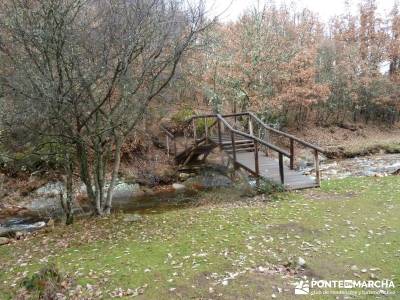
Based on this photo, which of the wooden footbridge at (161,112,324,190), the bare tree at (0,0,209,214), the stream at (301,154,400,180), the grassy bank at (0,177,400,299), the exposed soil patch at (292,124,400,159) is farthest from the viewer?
the exposed soil patch at (292,124,400,159)

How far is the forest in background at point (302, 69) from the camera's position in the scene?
19.6 m

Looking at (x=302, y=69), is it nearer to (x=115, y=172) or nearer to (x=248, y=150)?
(x=248, y=150)

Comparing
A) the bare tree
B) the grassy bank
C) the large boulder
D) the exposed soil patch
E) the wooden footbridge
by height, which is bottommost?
the large boulder

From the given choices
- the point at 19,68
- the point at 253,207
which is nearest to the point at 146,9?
the point at 19,68

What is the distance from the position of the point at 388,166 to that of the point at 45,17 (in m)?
15.0

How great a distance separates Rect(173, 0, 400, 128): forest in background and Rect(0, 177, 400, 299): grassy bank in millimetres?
4713

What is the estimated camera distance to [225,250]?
5.78 meters

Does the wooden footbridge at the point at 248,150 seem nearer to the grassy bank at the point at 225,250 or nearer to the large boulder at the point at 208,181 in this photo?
the large boulder at the point at 208,181

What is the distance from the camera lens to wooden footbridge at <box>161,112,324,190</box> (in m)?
10.1

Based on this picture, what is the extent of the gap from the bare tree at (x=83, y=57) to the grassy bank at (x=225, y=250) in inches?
86.3

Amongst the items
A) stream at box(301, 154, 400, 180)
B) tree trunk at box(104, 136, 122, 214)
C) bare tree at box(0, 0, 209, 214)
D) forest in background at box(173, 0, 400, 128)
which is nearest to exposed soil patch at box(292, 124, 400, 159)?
forest in background at box(173, 0, 400, 128)

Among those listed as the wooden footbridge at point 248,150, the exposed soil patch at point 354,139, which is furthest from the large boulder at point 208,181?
the exposed soil patch at point 354,139

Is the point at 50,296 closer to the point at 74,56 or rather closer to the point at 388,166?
the point at 74,56

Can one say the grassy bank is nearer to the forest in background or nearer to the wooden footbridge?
the wooden footbridge
